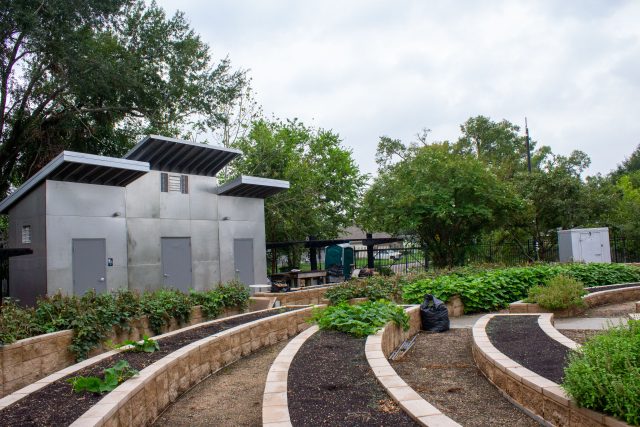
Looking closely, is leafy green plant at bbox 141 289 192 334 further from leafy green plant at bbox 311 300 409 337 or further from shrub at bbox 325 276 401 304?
shrub at bbox 325 276 401 304

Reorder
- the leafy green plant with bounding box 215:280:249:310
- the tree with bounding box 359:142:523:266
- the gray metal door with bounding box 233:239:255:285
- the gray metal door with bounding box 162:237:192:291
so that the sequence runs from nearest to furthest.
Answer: the leafy green plant with bounding box 215:280:249:310 < the gray metal door with bounding box 162:237:192:291 < the gray metal door with bounding box 233:239:255:285 < the tree with bounding box 359:142:523:266

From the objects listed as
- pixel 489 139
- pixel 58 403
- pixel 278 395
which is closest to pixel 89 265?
pixel 58 403

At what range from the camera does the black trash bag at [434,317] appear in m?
10.6

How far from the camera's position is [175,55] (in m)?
20.8

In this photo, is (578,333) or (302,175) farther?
(302,175)

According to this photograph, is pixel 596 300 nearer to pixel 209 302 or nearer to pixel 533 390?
pixel 533 390

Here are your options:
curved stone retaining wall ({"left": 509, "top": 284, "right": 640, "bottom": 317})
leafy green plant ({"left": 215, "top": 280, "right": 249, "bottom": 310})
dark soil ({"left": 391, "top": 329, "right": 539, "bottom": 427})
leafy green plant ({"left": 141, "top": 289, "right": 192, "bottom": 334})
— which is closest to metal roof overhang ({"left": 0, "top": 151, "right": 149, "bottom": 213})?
leafy green plant ({"left": 215, "top": 280, "right": 249, "bottom": 310})

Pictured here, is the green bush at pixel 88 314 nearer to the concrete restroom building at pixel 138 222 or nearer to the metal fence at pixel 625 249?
the concrete restroom building at pixel 138 222

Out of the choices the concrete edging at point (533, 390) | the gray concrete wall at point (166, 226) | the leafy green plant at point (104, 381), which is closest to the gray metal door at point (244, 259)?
the gray concrete wall at point (166, 226)

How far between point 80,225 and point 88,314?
542cm

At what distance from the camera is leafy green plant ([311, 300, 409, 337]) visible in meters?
8.48

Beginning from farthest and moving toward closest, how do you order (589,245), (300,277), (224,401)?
(589,245)
(300,277)
(224,401)

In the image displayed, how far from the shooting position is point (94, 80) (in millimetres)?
17125

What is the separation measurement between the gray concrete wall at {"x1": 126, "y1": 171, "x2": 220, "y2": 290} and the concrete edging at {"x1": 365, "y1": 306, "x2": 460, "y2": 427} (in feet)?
25.5
